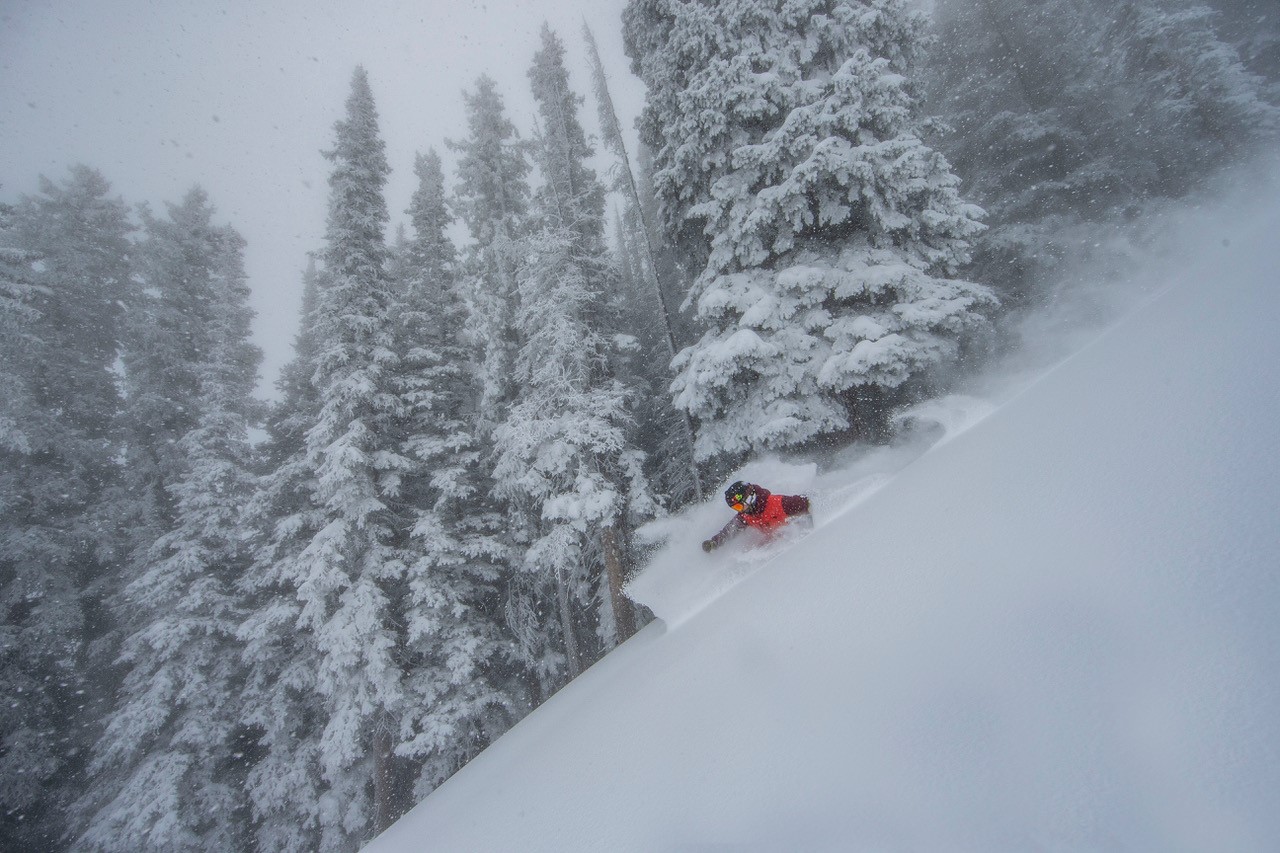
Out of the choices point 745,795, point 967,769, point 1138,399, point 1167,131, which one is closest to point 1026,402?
point 1138,399

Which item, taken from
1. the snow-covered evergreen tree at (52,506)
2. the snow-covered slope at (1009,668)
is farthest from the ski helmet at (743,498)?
the snow-covered evergreen tree at (52,506)

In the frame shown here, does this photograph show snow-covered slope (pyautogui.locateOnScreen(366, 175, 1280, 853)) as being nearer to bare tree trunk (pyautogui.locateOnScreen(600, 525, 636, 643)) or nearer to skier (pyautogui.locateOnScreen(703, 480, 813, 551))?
skier (pyautogui.locateOnScreen(703, 480, 813, 551))

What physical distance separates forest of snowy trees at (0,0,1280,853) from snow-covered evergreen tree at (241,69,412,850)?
0.09 metres

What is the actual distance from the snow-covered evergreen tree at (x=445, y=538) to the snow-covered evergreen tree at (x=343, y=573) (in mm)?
643

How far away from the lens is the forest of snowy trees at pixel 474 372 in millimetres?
9094

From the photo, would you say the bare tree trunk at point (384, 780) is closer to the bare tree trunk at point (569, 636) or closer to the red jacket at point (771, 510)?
the bare tree trunk at point (569, 636)

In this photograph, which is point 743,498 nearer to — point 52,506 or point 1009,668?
point 1009,668

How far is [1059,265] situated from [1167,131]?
7030 mm

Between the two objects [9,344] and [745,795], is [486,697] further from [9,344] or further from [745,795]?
[9,344]

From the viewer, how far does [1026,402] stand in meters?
4.67

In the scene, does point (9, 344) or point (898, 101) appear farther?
point (9, 344)

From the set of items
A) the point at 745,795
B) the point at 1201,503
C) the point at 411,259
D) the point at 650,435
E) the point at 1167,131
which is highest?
the point at 411,259

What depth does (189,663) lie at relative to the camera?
12617mm

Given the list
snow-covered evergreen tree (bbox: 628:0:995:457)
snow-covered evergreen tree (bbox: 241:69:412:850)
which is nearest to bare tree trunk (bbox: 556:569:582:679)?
snow-covered evergreen tree (bbox: 241:69:412:850)
